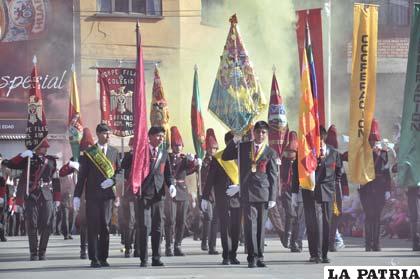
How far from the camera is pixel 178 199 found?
752 inches

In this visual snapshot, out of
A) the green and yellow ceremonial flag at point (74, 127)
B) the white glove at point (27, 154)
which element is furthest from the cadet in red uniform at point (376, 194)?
the green and yellow ceremonial flag at point (74, 127)

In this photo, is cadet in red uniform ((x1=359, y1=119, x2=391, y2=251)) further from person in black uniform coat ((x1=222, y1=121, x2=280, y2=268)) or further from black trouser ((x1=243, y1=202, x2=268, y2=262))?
black trouser ((x1=243, y1=202, x2=268, y2=262))

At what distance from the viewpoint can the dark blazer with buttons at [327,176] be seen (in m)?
16.6

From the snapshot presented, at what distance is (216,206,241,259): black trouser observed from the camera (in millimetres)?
16578

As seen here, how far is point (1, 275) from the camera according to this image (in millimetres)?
15227

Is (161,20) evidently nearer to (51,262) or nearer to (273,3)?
(273,3)

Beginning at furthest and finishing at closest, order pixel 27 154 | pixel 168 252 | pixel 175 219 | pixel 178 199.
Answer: pixel 175 219 < pixel 178 199 < pixel 168 252 < pixel 27 154

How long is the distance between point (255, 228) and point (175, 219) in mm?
3538

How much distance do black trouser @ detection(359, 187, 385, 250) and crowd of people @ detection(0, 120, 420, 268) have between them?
0.02 metres

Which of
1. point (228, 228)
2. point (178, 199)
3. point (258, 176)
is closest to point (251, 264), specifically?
point (258, 176)

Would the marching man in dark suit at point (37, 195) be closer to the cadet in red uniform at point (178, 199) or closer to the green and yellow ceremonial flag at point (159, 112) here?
the cadet in red uniform at point (178, 199)

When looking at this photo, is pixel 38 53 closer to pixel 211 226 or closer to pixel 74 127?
pixel 74 127

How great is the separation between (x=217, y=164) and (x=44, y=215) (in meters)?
2.94

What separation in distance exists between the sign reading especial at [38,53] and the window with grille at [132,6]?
3.66 feet
